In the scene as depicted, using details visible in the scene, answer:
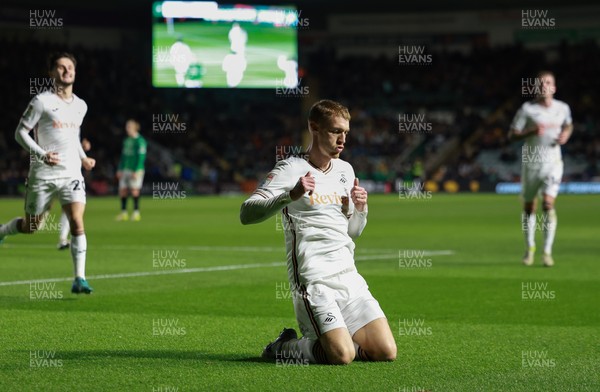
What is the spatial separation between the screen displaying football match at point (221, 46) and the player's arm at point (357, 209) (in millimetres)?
34154

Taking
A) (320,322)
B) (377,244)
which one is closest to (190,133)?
(377,244)

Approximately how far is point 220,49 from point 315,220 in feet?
118

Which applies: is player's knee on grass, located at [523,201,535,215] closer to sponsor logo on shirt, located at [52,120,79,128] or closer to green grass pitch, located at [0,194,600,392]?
green grass pitch, located at [0,194,600,392]

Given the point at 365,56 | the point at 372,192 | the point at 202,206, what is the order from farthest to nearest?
the point at 365,56
the point at 372,192
the point at 202,206

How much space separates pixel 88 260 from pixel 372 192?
34523mm

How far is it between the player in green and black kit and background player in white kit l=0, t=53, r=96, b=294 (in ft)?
50.5

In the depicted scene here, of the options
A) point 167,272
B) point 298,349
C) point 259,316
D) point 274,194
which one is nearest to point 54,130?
point 167,272

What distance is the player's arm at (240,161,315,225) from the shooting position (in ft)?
21.6

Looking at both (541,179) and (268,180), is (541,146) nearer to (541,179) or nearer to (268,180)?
(541,179)

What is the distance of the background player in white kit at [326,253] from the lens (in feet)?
23.3

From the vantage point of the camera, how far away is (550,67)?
54.1 m

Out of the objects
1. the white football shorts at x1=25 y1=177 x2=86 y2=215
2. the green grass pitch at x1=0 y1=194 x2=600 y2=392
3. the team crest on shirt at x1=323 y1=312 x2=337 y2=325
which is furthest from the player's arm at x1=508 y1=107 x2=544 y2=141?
the team crest on shirt at x1=323 y1=312 x2=337 y2=325

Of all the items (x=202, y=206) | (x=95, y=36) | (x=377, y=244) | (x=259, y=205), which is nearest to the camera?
(x=259, y=205)

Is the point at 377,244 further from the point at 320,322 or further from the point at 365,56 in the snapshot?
the point at 365,56
